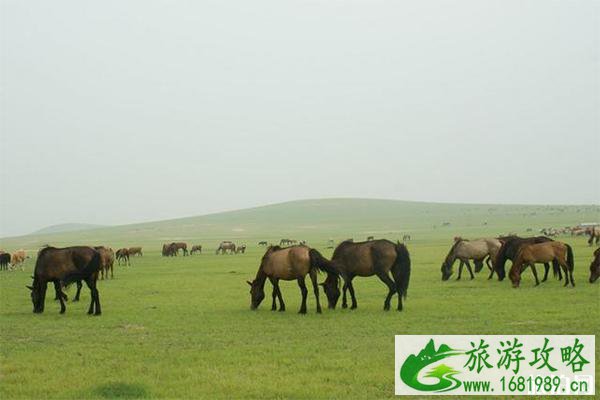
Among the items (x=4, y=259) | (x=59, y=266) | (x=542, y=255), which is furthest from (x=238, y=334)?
(x=4, y=259)

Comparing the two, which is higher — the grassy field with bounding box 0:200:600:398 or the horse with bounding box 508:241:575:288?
the horse with bounding box 508:241:575:288

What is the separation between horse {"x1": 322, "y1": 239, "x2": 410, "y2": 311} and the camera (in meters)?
16.6

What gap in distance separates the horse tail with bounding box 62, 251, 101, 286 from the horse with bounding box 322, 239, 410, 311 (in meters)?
6.80

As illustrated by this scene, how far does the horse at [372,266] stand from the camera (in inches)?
655

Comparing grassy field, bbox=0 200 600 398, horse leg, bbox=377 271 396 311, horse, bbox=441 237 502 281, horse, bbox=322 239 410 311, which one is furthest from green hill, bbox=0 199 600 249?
horse leg, bbox=377 271 396 311

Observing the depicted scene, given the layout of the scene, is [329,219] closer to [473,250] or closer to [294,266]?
[473,250]

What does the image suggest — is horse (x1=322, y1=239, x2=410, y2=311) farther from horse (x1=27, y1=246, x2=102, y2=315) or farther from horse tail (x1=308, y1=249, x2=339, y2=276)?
horse (x1=27, y1=246, x2=102, y2=315)

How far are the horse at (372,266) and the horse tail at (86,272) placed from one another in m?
6.80

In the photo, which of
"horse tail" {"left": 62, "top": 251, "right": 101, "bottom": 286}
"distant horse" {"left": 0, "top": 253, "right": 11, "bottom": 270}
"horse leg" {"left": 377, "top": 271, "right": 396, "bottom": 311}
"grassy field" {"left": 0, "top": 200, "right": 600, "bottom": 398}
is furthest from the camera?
"distant horse" {"left": 0, "top": 253, "right": 11, "bottom": 270}

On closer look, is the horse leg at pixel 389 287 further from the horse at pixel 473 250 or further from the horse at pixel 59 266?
the horse at pixel 473 250

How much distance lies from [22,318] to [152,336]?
18.3 ft

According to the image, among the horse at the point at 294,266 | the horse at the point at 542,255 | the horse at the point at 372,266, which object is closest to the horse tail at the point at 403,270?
the horse at the point at 372,266

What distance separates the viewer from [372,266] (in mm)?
17078

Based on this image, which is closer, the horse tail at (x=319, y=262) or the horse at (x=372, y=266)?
the horse tail at (x=319, y=262)
